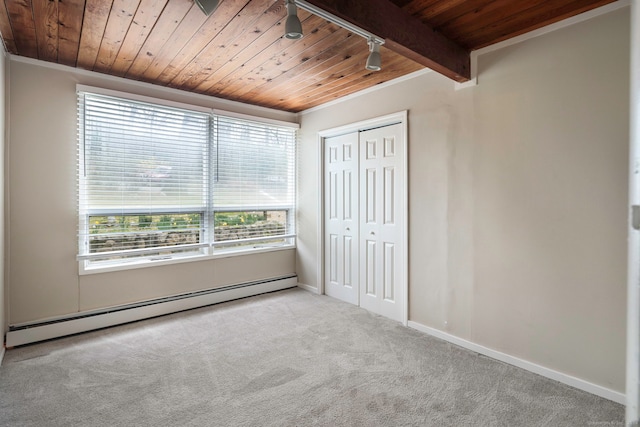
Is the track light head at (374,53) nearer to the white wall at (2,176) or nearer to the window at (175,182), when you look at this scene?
the window at (175,182)

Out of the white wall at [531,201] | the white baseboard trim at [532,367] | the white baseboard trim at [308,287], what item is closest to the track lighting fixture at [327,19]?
the white wall at [531,201]

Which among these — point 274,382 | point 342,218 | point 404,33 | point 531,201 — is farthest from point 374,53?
point 274,382

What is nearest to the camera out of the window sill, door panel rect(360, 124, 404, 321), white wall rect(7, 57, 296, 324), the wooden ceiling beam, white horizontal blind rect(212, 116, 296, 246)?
the wooden ceiling beam

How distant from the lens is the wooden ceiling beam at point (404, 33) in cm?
195

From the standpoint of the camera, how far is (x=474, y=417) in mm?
1984

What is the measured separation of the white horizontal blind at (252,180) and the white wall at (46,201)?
1.15 meters

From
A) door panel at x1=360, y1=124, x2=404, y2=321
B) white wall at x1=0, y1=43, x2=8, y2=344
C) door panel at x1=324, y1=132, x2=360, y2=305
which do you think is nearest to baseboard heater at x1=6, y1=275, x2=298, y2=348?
white wall at x1=0, y1=43, x2=8, y2=344

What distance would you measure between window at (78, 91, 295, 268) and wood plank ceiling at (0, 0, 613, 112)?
50cm

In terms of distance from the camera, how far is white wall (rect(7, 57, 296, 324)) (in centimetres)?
289

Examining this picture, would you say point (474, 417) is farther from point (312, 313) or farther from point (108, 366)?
point (108, 366)

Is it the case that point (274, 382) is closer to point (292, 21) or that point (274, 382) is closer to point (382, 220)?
point (382, 220)

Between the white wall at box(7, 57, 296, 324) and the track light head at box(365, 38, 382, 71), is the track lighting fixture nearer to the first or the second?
the track light head at box(365, 38, 382, 71)

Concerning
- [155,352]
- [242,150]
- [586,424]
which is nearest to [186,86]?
[242,150]

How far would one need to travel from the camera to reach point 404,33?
2236mm
